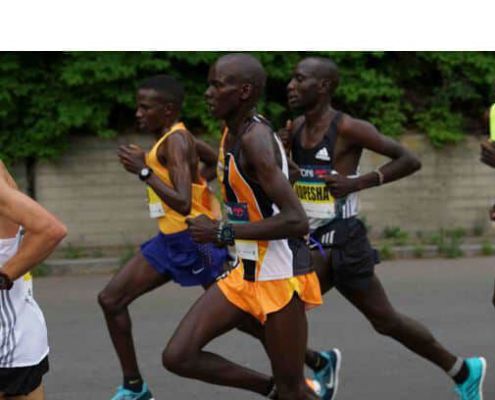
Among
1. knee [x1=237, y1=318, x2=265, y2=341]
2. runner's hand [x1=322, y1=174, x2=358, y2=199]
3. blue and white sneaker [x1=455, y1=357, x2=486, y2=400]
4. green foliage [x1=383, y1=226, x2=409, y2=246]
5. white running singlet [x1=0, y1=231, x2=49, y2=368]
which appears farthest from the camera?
green foliage [x1=383, y1=226, x2=409, y2=246]

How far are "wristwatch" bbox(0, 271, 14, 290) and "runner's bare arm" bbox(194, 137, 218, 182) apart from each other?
7.81ft

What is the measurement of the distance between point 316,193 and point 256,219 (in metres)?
1.03

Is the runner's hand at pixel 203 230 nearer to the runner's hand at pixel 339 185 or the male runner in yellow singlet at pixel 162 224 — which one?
the male runner in yellow singlet at pixel 162 224

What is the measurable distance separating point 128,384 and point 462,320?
9.88 feet

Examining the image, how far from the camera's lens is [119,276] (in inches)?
204

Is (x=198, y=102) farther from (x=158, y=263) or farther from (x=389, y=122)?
(x=158, y=263)

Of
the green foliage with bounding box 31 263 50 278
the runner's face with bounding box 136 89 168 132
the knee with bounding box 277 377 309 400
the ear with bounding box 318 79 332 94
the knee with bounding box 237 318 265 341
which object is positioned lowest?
the green foliage with bounding box 31 263 50 278

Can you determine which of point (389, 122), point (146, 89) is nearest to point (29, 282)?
point (146, 89)

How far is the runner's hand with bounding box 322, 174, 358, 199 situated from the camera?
4.96 metres

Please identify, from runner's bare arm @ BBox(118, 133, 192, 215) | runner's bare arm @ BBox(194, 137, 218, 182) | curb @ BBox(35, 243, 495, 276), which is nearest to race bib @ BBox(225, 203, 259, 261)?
runner's bare arm @ BBox(118, 133, 192, 215)

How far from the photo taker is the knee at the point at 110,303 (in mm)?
5113

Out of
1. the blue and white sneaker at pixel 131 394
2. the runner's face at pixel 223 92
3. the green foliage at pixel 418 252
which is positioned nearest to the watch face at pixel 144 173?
the runner's face at pixel 223 92

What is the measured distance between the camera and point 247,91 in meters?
4.06

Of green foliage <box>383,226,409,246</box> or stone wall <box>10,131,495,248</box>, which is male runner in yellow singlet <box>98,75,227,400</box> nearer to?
stone wall <box>10,131,495,248</box>
